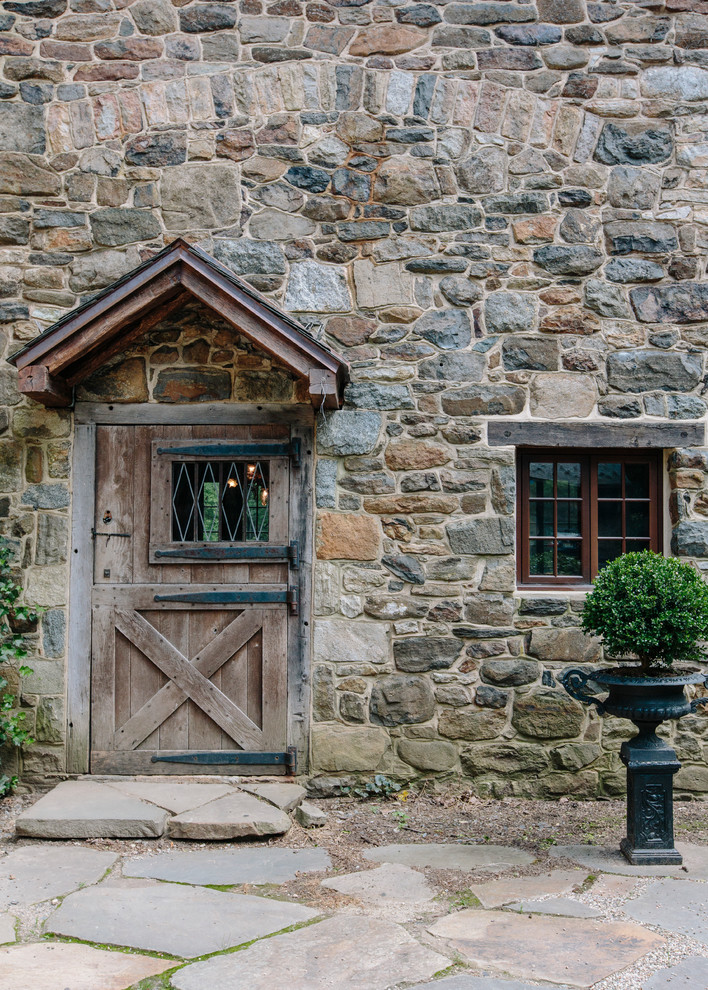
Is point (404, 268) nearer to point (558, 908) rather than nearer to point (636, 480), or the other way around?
point (636, 480)

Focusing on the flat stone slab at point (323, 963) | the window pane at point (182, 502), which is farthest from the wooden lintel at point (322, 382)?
the flat stone slab at point (323, 963)

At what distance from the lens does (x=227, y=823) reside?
4383 mm

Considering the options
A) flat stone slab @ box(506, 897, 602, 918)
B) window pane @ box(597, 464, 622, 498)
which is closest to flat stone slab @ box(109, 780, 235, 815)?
flat stone slab @ box(506, 897, 602, 918)

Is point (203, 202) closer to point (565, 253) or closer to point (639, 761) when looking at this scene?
point (565, 253)

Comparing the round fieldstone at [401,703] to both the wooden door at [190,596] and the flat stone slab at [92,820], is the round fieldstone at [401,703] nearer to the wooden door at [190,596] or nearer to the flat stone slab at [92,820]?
the wooden door at [190,596]

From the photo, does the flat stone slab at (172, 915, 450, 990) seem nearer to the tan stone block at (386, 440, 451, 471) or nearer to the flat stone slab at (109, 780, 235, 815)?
the flat stone slab at (109, 780, 235, 815)

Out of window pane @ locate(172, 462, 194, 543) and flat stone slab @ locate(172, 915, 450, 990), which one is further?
window pane @ locate(172, 462, 194, 543)

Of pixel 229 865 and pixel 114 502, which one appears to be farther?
pixel 114 502

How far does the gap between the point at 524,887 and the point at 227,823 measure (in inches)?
63.9

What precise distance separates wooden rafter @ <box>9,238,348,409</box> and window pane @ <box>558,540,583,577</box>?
194 centimetres

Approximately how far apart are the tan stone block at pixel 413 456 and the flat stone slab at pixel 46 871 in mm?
2834

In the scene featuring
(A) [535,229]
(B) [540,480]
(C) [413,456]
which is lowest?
(B) [540,480]

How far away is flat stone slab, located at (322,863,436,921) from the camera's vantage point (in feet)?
11.8

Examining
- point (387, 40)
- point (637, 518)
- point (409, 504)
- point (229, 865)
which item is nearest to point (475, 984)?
point (229, 865)
